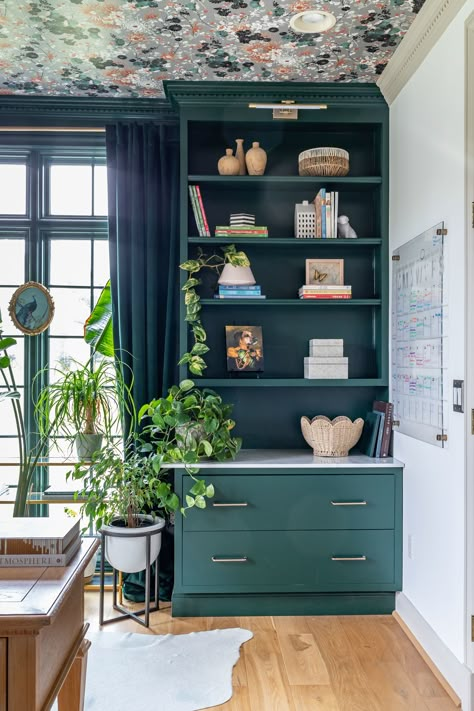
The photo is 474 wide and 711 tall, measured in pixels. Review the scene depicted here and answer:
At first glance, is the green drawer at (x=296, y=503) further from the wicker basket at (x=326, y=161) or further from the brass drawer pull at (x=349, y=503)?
the wicker basket at (x=326, y=161)

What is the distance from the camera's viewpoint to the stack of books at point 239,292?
323 cm

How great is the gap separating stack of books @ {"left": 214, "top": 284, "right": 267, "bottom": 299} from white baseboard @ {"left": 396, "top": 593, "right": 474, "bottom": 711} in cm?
169

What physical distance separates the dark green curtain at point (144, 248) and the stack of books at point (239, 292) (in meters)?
0.34

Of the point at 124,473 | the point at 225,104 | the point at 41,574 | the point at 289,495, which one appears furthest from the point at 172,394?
the point at 41,574

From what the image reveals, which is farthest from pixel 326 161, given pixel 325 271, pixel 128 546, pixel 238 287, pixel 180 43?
pixel 128 546

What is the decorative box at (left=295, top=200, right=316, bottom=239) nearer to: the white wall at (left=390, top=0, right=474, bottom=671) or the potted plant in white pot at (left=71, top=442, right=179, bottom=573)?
the white wall at (left=390, top=0, right=474, bottom=671)

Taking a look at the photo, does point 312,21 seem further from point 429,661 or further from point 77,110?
point 429,661

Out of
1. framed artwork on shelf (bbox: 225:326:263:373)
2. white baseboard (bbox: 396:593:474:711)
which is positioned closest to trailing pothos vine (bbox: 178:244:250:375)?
framed artwork on shelf (bbox: 225:326:263:373)

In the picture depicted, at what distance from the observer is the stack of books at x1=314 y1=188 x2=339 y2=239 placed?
3260mm

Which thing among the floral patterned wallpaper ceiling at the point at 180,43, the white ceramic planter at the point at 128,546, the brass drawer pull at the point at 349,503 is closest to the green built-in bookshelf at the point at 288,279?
the floral patterned wallpaper ceiling at the point at 180,43

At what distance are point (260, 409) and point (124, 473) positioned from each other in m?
0.89

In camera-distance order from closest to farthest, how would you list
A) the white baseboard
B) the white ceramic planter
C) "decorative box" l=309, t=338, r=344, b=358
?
the white baseboard → the white ceramic planter → "decorative box" l=309, t=338, r=344, b=358

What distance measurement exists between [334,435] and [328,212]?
1.19 metres

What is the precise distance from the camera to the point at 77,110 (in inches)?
138
